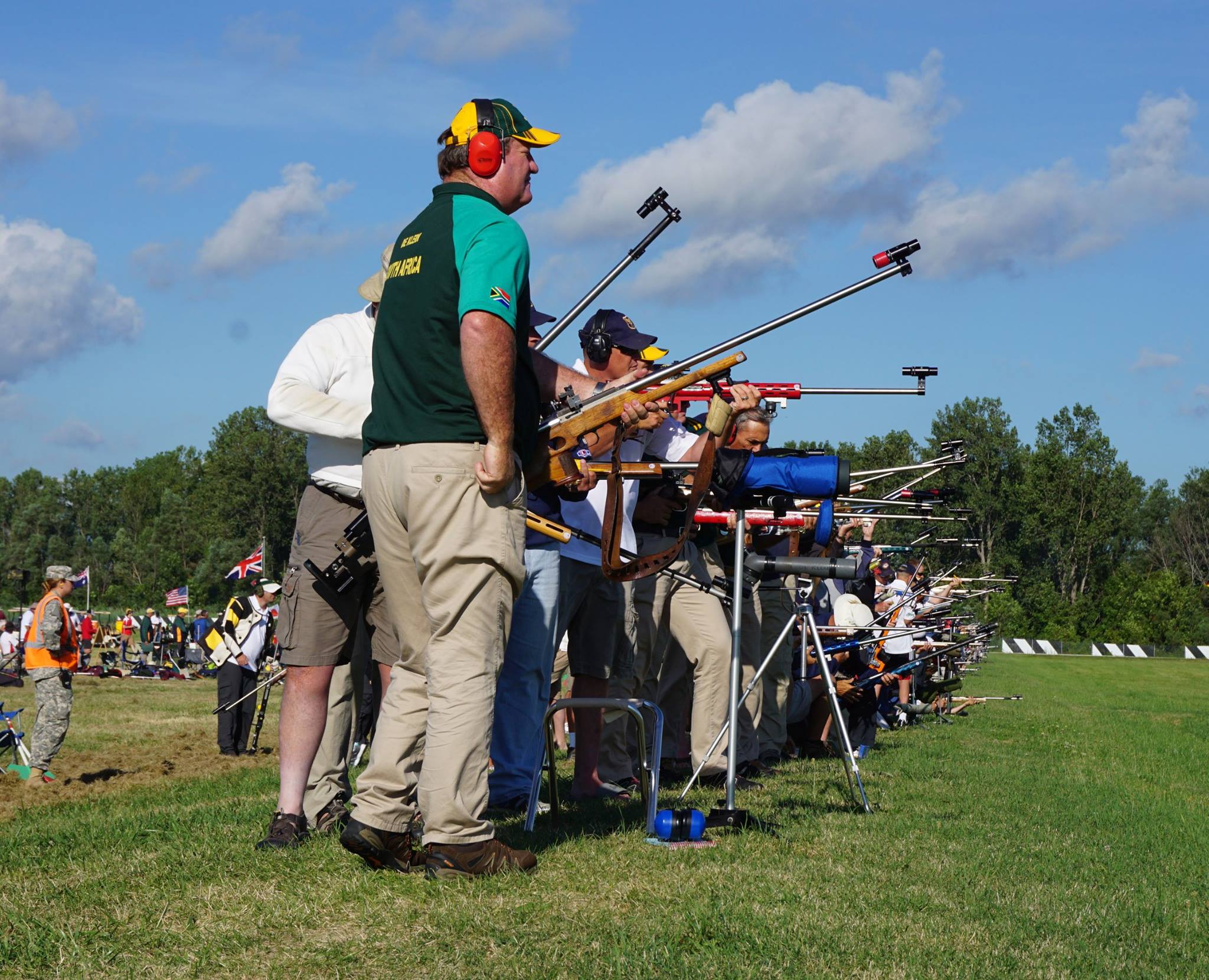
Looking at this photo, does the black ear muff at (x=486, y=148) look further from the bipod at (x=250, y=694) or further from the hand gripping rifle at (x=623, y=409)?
the bipod at (x=250, y=694)

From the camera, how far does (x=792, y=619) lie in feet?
23.0

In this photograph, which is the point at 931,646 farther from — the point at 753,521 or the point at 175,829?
the point at 175,829

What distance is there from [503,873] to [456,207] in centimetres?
225

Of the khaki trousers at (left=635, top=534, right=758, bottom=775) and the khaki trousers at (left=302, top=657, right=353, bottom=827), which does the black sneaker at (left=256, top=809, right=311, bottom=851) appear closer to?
the khaki trousers at (left=302, top=657, right=353, bottom=827)

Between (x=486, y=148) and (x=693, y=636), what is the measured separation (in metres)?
4.18

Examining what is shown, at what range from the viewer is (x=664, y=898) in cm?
430

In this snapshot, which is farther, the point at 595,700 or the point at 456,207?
the point at 595,700

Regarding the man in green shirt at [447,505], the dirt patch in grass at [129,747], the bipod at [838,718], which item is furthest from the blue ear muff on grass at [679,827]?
the dirt patch in grass at [129,747]

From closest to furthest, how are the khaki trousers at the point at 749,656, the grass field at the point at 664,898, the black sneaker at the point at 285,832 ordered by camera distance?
the grass field at the point at 664,898, the black sneaker at the point at 285,832, the khaki trousers at the point at 749,656

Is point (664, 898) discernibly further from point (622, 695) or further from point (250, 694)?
point (250, 694)

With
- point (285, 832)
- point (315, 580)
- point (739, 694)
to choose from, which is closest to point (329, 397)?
point (315, 580)

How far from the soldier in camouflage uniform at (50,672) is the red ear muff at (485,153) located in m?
8.68

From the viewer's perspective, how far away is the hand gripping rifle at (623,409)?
516cm

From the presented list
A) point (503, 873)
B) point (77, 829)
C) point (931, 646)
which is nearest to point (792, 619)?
point (503, 873)
